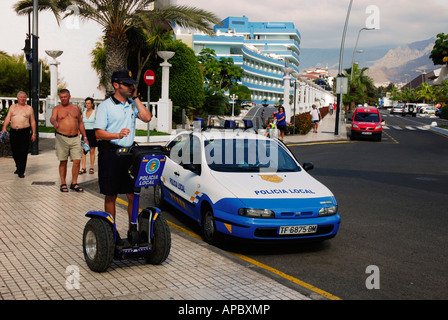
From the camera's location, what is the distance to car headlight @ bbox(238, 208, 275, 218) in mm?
6059

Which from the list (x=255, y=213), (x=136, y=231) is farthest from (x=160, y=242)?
(x=255, y=213)

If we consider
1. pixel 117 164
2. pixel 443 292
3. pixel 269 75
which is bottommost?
pixel 443 292

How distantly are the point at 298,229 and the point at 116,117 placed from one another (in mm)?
2582

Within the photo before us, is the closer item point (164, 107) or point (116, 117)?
point (116, 117)

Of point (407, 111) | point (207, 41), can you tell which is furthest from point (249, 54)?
point (407, 111)

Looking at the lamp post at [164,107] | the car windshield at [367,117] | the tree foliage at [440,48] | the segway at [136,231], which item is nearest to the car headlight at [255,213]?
the segway at [136,231]

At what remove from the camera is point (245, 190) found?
629 cm

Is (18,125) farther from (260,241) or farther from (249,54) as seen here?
(249,54)

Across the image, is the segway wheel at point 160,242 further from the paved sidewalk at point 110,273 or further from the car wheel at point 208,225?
the car wheel at point 208,225

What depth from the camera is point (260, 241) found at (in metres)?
6.11

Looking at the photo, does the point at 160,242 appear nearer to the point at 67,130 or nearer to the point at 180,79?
the point at 67,130

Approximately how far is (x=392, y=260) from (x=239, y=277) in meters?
2.19

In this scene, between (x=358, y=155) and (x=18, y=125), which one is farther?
(x=358, y=155)

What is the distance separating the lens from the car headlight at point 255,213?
6.06 metres
